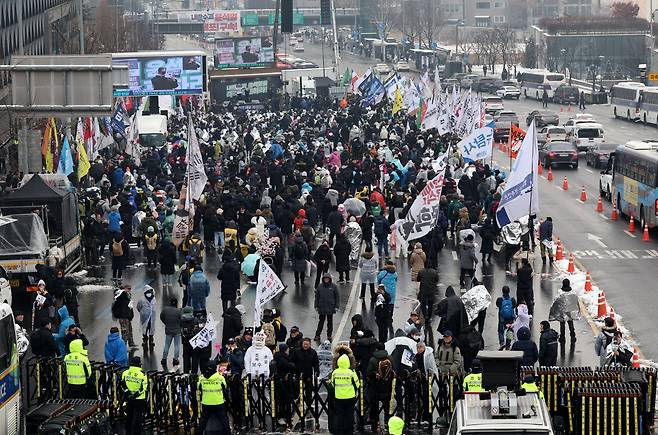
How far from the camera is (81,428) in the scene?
20516 mm

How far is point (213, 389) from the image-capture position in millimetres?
21469

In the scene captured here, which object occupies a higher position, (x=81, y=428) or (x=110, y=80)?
(x=110, y=80)

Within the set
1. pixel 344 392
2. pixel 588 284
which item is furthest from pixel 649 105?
pixel 344 392

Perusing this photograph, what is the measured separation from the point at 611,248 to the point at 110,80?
46.1 feet

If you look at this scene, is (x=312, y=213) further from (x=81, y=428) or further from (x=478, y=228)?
(x=81, y=428)

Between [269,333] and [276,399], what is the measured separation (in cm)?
274

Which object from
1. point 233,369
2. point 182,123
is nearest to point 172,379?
point 233,369

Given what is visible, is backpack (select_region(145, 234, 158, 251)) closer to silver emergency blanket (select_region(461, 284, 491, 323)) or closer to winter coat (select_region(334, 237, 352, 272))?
winter coat (select_region(334, 237, 352, 272))

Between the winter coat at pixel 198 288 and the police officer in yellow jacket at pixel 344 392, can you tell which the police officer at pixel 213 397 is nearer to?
the police officer in yellow jacket at pixel 344 392

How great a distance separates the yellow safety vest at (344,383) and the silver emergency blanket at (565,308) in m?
6.48

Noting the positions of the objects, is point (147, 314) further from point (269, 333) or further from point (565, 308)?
point (565, 308)

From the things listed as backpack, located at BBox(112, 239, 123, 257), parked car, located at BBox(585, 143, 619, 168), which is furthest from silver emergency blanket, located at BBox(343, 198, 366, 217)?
parked car, located at BBox(585, 143, 619, 168)

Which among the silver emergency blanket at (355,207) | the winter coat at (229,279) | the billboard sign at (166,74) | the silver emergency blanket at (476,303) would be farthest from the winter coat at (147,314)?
the billboard sign at (166,74)

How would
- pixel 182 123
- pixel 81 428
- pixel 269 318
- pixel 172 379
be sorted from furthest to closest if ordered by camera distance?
1. pixel 182 123
2. pixel 269 318
3. pixel 172 379
4. pixel 81 428
